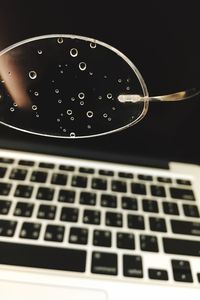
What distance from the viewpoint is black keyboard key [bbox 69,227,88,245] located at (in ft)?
1.53

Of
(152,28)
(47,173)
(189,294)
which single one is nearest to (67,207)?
(47,173)

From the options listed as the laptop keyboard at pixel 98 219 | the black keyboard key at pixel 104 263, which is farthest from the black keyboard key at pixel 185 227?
the black keyboard key at pixel 104 263

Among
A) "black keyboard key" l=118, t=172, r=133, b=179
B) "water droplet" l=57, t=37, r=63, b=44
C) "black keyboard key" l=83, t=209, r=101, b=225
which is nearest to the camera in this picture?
"water droplet" l=57, t=37, r=63, b=44

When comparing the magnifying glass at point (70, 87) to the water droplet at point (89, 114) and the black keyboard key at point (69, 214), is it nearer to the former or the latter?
the water droplet at point (89, 114)

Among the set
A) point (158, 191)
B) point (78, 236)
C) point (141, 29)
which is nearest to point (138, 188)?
point (158, 191)

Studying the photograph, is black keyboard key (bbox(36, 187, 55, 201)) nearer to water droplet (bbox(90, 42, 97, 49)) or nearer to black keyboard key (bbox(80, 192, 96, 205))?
black keyboard key (bbox(80, 192, 96, 205))

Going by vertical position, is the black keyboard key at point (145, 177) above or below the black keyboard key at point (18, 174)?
above

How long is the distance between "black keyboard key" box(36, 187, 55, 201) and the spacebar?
87 mm

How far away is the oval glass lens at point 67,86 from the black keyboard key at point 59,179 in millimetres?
137

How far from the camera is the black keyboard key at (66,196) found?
1.73 ft

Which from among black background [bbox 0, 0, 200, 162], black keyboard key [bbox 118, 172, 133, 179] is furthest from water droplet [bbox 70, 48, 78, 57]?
black keyboard key [bbox 118, 172, 133, 179]

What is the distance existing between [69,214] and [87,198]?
0.15ft

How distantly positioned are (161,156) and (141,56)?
19cm

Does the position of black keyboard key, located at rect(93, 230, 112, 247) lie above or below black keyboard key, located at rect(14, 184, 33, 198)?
below
